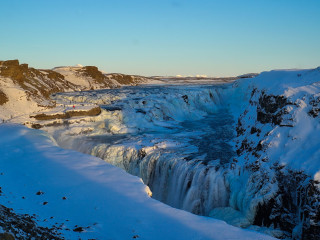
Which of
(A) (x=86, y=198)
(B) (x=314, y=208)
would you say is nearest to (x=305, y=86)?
(B) (x=314, y=208)

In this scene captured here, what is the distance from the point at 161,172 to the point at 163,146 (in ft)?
9.62

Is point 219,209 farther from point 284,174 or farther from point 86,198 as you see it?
point 86,198

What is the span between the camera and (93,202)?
24.8 ft

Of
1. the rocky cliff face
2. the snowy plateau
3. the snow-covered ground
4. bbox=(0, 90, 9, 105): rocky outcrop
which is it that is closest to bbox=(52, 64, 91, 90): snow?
the snowy plateau

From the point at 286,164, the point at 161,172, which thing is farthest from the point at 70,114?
the point at 286,164

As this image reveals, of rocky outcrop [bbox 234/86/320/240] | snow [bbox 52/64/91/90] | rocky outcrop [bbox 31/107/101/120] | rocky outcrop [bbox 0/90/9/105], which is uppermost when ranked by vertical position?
snow [bbox 52/64/91/90]

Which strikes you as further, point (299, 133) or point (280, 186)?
point (299, 133)

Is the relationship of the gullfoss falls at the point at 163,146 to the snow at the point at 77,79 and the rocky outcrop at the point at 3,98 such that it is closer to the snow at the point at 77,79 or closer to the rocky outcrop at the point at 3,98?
the rocky outcrop at the point at 3,98

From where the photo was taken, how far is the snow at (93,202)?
6293mm

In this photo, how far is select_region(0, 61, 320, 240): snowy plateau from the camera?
6.64 metres

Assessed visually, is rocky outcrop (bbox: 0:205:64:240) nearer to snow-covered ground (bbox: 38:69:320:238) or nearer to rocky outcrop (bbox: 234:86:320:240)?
snow-covered ground (bbox: 38:69:320:238)

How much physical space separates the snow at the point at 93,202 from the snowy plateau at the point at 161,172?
0.10 ft

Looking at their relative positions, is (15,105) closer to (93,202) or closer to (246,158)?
(246,158)

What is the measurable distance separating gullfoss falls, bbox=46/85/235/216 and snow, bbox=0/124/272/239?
583cm
